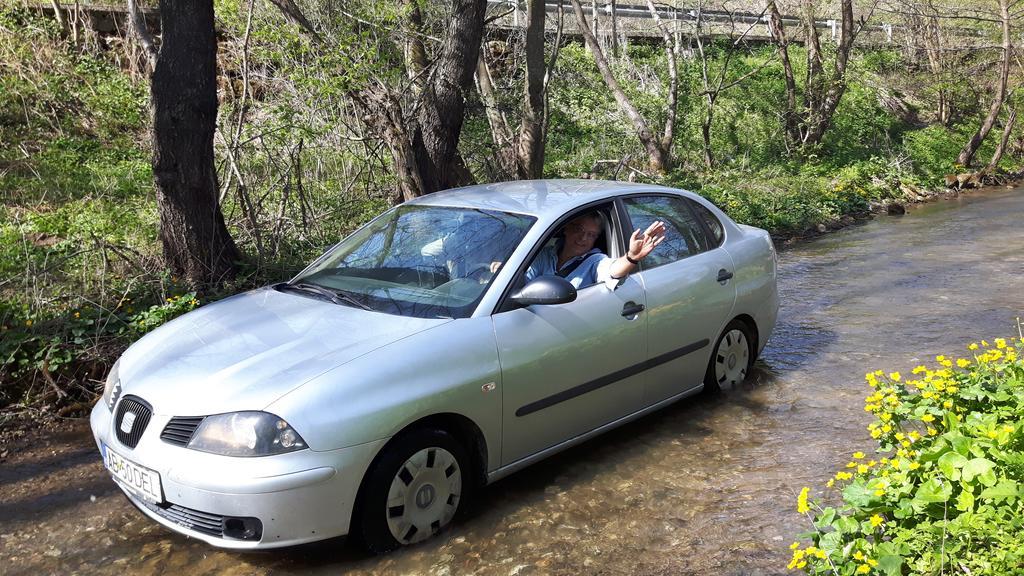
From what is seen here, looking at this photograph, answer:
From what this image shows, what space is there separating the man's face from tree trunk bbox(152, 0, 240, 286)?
3.63m

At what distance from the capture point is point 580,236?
527 centimetres

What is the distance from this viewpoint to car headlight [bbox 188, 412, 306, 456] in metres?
3.60

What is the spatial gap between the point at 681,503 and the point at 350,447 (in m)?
1.86

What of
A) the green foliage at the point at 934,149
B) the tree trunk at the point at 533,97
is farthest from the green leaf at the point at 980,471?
the green foliage at the point at 934,149

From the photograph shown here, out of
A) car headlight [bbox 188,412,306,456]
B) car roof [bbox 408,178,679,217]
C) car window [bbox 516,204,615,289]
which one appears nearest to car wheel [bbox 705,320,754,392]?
car roof [bbox 408,178,679,217]

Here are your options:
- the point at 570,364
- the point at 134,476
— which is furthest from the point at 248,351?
the point at 570,364

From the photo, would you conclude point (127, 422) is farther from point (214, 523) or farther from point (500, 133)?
point (500, 133)

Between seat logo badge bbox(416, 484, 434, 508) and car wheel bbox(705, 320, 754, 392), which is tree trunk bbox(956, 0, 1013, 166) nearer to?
car wheel bbox(705, 320, 754, 392)

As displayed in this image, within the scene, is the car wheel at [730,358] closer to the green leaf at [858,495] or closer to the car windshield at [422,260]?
the car windshield at [422,260]

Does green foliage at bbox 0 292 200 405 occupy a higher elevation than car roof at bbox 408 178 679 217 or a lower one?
lower

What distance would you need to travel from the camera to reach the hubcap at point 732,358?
237 inches

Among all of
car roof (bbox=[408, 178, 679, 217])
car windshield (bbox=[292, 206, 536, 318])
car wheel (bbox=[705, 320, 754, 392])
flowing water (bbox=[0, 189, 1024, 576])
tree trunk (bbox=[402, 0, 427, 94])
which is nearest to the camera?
flowing water (bbox=[0, 189, 1024, 576])

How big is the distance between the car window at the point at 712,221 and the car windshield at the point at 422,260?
166 cm

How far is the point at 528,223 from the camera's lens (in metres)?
4.90
